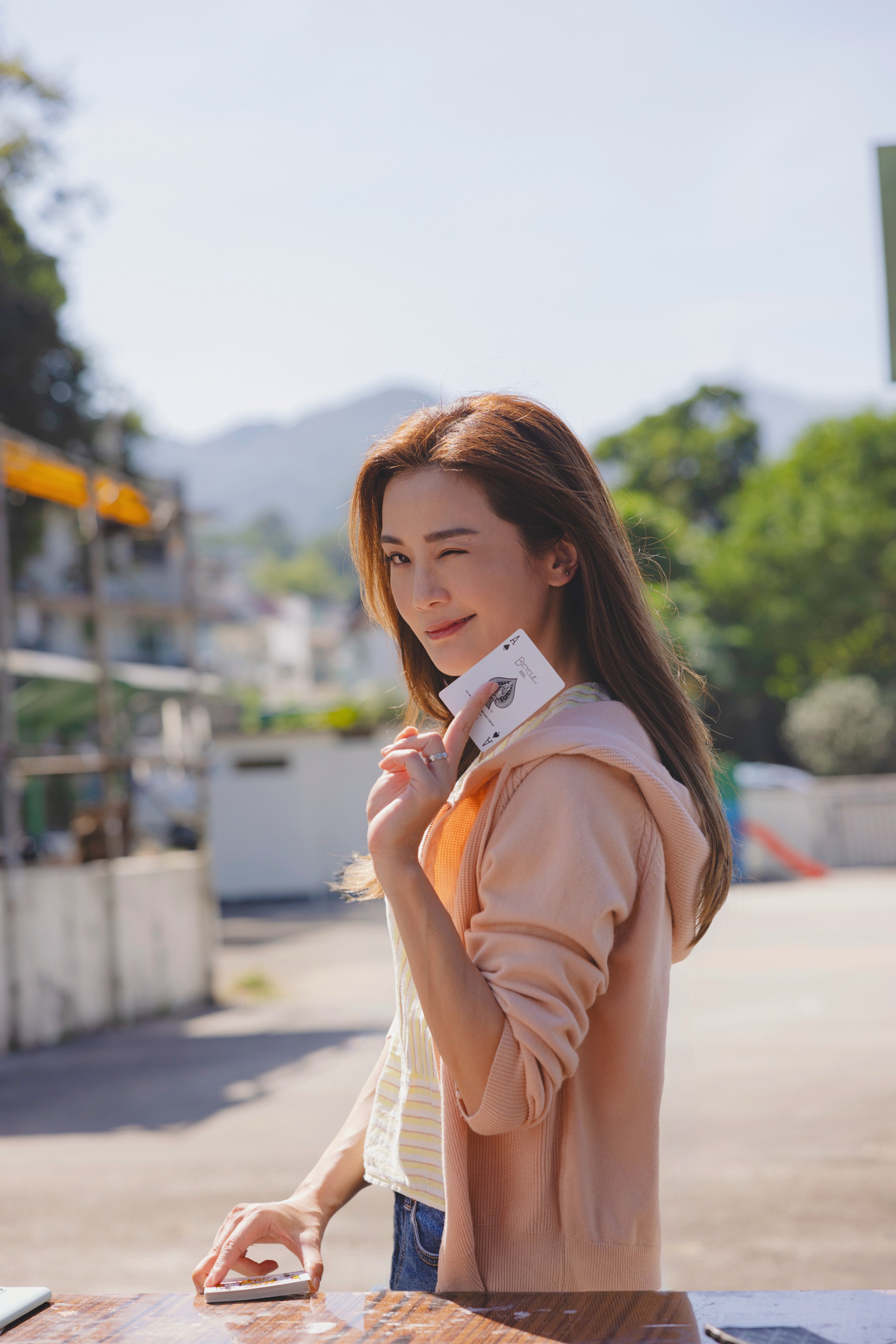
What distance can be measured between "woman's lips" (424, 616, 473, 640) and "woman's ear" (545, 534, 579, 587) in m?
0.12

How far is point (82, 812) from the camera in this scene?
33.8 feet

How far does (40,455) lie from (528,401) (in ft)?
27.3

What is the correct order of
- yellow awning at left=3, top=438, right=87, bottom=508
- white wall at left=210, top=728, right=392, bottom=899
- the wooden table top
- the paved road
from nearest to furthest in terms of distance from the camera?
the wooden table top
the paved road
yellow awning at left=3, top=438, right=87, bottom=508
white wall at left=210, top=728, right=392, bottom=899

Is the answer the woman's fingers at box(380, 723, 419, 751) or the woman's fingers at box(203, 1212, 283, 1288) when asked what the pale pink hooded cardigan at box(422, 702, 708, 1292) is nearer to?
the woman's fingers at box(380, 723, 419, 751)

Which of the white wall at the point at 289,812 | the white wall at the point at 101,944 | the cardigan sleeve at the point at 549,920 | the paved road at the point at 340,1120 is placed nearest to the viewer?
the cardigan sleeve at the point at 549,920

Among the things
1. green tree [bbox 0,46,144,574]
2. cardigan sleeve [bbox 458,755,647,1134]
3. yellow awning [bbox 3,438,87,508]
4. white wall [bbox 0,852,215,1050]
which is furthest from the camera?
green tree [bbox 0,46,144,574]

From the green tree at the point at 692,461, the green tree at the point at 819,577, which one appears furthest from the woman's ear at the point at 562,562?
the green tree at the point at 692,461

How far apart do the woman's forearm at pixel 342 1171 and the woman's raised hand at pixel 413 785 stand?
405 mm

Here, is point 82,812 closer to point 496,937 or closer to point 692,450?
point 496,937

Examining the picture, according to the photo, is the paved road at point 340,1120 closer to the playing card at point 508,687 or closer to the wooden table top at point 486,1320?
the wooden table top at point 486,1320

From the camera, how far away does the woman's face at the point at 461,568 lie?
153cm

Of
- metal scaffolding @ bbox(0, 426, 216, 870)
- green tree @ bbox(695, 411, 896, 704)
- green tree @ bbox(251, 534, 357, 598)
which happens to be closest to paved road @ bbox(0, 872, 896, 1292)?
metal scaffolding @ bbox(0, 426, 216, 870)

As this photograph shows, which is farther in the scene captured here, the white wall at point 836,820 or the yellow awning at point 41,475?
the white wall at point 836,820

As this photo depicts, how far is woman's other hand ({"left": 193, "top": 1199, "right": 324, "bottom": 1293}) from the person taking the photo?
4.83ft
